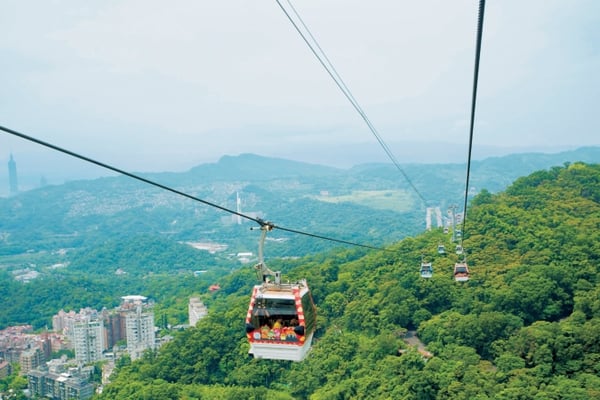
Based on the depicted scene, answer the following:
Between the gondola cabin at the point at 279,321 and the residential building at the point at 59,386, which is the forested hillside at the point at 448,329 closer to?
the residential building at the point at 59,386

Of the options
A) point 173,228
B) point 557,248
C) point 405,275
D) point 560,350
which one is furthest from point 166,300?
point 173,228

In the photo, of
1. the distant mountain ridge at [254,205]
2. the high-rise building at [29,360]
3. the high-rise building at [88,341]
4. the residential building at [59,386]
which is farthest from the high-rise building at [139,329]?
the distant mountain ridge at [254,205]

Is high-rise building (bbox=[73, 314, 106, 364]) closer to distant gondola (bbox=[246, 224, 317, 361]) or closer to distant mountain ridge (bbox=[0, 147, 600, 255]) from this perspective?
distant gondola (bbox=[246, 224, 317, 361])

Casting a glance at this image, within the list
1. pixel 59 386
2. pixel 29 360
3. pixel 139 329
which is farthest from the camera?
pixel 139 329

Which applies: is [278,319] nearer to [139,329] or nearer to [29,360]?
[29,360]

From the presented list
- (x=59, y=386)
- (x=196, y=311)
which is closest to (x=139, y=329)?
(x=196, y=311)

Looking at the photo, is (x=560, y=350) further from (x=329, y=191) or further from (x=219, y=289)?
(x=329, y=191)
